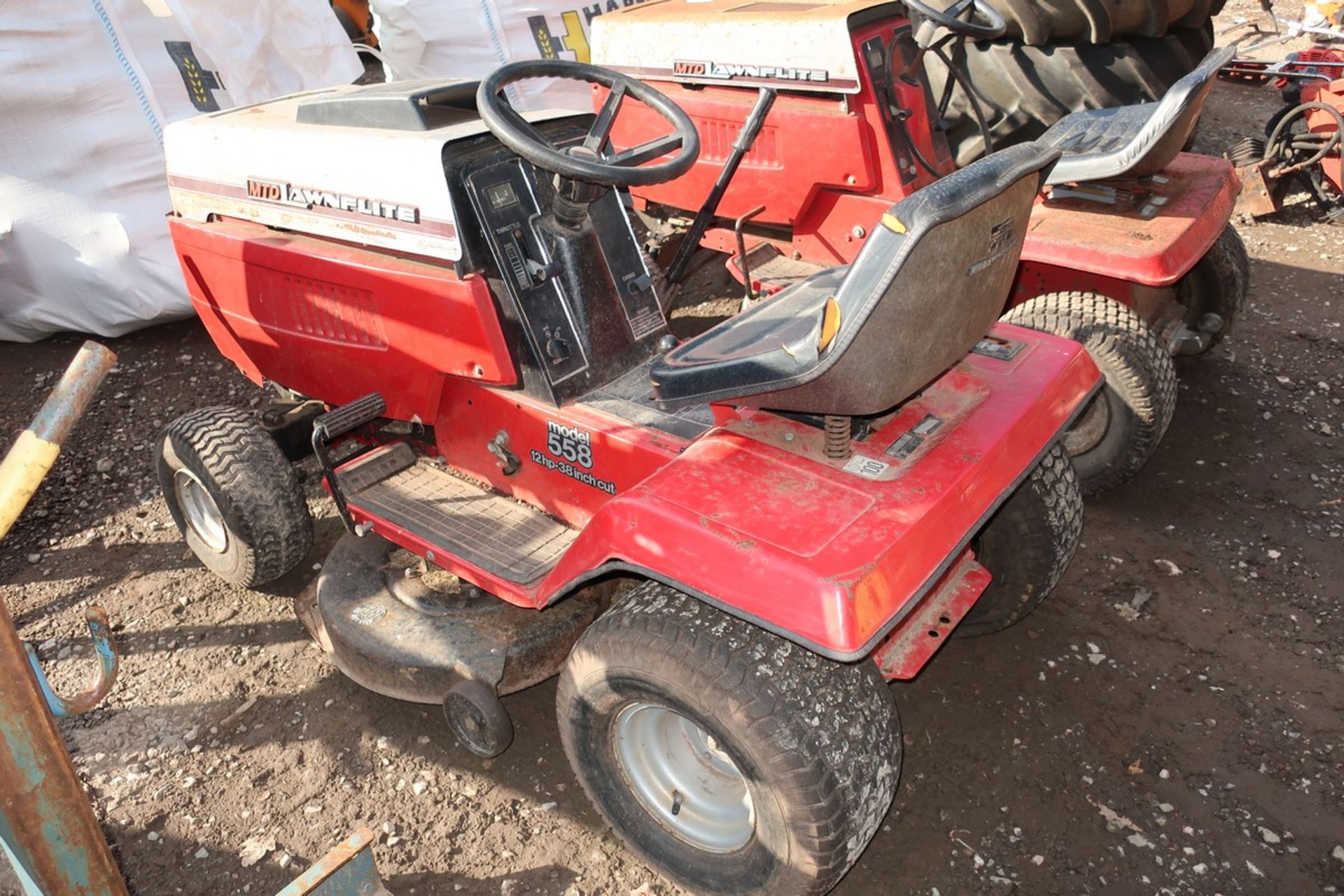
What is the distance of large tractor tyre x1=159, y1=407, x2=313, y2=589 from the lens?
2.95 m

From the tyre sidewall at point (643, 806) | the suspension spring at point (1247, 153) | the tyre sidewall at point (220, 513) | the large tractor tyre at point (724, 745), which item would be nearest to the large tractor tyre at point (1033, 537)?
the large tractor tyre at point (724, 745)

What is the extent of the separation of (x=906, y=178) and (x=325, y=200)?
7.50 feet

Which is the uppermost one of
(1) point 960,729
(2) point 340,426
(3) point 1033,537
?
(2) point 340,426

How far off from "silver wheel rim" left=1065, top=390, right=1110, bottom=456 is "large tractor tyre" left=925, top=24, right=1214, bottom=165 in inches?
55.9

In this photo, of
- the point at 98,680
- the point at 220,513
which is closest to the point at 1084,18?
the point at 220,513

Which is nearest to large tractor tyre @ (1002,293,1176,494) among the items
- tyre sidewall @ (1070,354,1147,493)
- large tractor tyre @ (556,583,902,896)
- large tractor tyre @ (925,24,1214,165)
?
tyre sidewall @ (1070,354,1147,493)

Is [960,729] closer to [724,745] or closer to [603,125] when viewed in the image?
[724,745]

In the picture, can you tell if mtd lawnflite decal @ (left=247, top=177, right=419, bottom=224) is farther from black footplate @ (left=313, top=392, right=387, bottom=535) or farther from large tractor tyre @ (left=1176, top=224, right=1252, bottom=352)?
large tractor tyre @ (left=1176, top=224, right=1252, bottom=352)

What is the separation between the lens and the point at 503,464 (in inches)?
114

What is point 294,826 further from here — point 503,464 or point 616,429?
point 616,429

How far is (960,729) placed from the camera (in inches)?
108

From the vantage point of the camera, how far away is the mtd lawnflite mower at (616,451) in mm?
1906

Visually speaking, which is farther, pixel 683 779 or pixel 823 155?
pixel 823 155

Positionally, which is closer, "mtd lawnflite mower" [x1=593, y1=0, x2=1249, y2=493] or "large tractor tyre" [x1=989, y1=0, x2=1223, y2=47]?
"mtd lawnflite mower" [x1=593, y1=0, x2=1249, y2=493]
